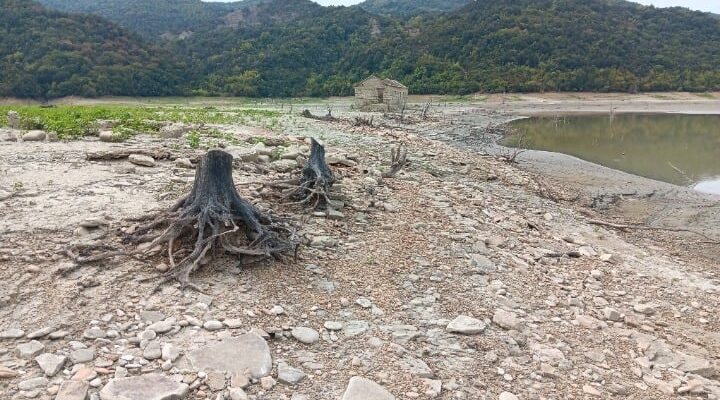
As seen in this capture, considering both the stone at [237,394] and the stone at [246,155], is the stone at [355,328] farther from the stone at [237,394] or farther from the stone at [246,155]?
the stone at [246,155]

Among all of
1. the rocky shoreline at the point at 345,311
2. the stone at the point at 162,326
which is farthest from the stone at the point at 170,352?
the stone at the point at 162,326

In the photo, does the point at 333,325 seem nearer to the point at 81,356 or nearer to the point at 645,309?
the point at 81,356

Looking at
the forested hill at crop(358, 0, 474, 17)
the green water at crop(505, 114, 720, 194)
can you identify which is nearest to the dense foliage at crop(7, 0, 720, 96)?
the green water at crop(505, 114, 720, 194)

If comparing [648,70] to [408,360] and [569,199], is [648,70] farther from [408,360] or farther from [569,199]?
[408,360]

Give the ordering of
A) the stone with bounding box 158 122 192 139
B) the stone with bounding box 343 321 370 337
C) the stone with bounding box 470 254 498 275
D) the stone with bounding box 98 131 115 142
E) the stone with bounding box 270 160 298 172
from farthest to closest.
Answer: the stone with bounding box 158 122 192 139
the stone with bounding box 98 131 115 142
the stone with bounding box 270 160 298 172
the stone with bounding box 470 254 498 275
the stone with bounding box 343 321 370 337

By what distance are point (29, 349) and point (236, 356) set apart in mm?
1577

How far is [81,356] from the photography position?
4027 mm

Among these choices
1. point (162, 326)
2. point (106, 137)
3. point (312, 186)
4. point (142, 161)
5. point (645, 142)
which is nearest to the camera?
point (162, 326)

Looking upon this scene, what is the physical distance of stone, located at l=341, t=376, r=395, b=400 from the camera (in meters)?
4.04

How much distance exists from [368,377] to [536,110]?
54.4 meters

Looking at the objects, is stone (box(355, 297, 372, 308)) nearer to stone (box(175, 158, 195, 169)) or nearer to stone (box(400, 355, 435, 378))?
stone (box(400, 355, 435, 378))

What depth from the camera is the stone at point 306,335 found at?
4734mm

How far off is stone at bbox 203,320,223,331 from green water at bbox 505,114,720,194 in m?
18.0

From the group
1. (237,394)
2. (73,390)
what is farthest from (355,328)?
(73,390)
